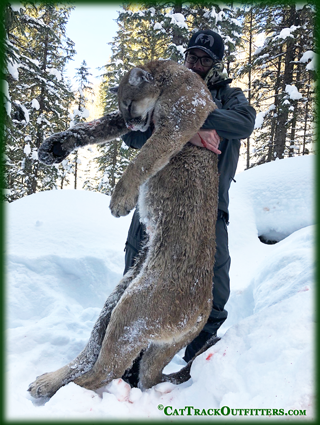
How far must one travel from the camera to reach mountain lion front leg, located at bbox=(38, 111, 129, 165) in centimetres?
258

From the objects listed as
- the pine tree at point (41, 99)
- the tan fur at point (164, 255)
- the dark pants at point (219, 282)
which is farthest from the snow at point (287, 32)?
the dark pants at point (219, 282)

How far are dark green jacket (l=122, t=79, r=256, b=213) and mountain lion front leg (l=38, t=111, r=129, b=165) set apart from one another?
332mm

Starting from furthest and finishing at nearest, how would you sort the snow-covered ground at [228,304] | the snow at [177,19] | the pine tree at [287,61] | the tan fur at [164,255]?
the pine tree at [287,61] → the snow at [177,19] → the tan fur at [164,255] → the snow-covered ground at [228,304]

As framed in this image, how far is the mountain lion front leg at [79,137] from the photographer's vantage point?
8.46ft

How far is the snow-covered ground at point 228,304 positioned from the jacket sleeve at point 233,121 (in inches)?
55.7

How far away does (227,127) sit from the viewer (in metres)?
2.48

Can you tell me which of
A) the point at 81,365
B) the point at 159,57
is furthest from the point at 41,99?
the point at 81,365

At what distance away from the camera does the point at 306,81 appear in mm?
13695

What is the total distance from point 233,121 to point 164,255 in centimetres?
125

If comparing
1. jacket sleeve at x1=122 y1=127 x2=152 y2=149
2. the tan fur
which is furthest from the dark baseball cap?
jacket sleeve at x1=122 y1=127 x2=152 y2=149

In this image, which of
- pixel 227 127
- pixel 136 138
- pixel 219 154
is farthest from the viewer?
pixel 136 138

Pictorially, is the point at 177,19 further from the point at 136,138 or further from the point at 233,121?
the point at 233,121

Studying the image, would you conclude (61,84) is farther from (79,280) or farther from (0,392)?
(0,392)

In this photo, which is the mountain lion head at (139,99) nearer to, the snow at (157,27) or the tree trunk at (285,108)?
the snow at (157,27)
